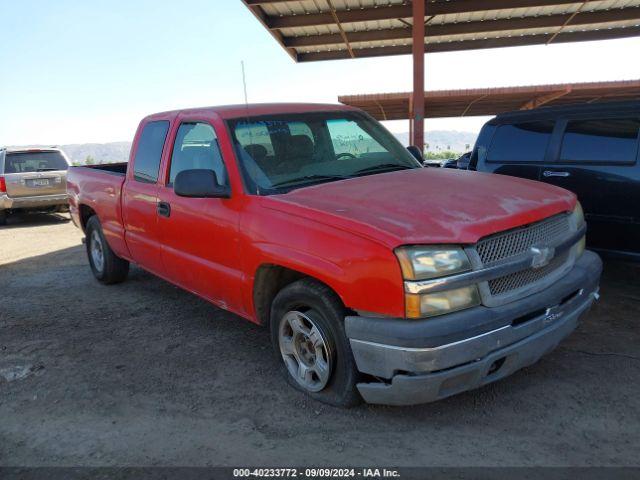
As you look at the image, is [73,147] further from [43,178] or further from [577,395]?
[577,395]

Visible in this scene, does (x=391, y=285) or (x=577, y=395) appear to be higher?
(x=391, y=285)

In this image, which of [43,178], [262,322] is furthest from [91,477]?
[43,178]

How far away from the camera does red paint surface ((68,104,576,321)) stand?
2.70m

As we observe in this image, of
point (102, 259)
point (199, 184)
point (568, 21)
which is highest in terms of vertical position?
point (568, 21)

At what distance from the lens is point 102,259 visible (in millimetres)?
6172

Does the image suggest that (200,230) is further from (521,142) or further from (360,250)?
(521,142)

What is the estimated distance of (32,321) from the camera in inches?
201

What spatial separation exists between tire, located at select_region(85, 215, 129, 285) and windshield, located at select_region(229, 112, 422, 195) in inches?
117

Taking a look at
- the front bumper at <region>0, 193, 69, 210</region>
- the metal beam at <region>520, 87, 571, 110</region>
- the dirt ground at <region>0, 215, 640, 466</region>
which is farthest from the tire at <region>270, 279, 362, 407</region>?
the metal beam at <region>520, 87, 571, 110</region>

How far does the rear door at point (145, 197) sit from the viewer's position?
4617 millimetres

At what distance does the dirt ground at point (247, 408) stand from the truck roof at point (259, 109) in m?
1.88

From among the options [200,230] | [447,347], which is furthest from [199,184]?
[447,347]

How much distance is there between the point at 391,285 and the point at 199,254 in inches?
75.6

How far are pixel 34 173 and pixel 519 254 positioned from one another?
11633 millimetres
